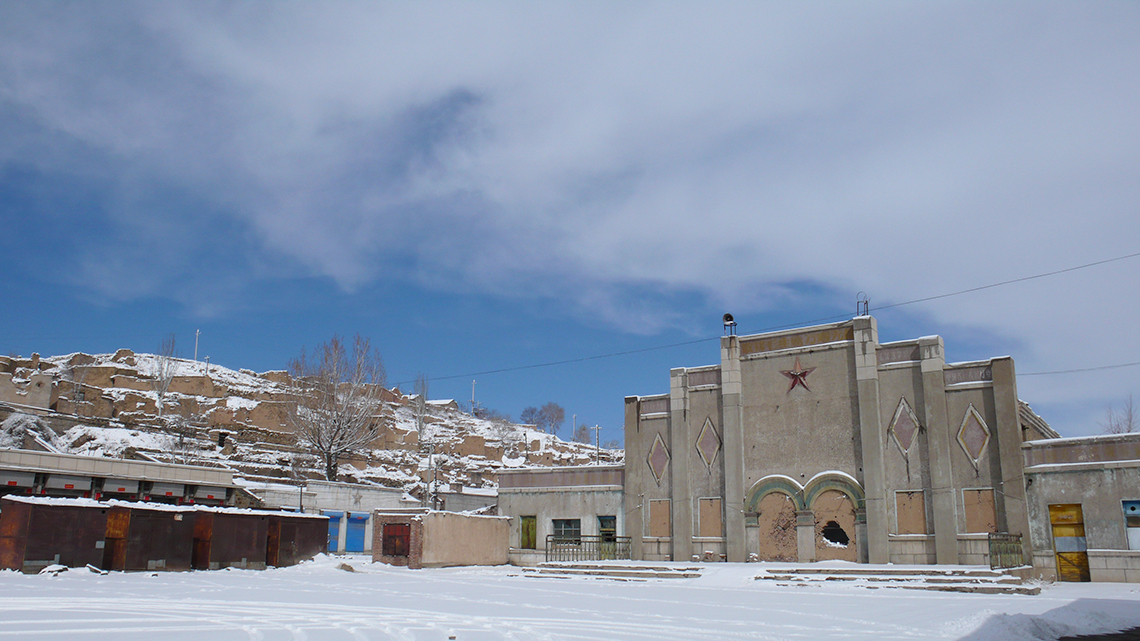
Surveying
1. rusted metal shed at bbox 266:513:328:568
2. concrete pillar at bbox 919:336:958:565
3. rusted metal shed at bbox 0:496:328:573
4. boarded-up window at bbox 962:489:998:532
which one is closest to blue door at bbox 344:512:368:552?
rusted metal shed at bbox 266:513:328:568

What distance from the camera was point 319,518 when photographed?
100ft

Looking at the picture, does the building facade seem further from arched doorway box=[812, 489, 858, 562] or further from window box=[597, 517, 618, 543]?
window box=[597, 517, 618, 543]

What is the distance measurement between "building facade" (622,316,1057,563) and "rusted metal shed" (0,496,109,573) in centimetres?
1794

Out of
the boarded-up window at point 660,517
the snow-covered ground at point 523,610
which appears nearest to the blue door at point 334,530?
the boarded-up window at point 660,517

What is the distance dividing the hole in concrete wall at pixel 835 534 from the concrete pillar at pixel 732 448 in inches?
111

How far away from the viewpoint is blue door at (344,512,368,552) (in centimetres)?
4254

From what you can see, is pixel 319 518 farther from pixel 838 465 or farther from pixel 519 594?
pixel 838 465

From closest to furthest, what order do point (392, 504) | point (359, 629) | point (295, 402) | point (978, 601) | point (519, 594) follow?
point (359, 629)
point (978, 601)
point (519, 594)
point (392, 504)
point (295, 402)

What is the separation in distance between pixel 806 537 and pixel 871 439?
13.1 ft

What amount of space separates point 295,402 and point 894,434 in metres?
40.9

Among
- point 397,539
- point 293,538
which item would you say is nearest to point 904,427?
point 397,539

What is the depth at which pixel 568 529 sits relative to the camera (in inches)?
1254

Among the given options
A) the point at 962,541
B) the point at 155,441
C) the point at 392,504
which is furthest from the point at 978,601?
the point at 155,441

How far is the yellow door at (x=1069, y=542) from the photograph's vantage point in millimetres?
21344
